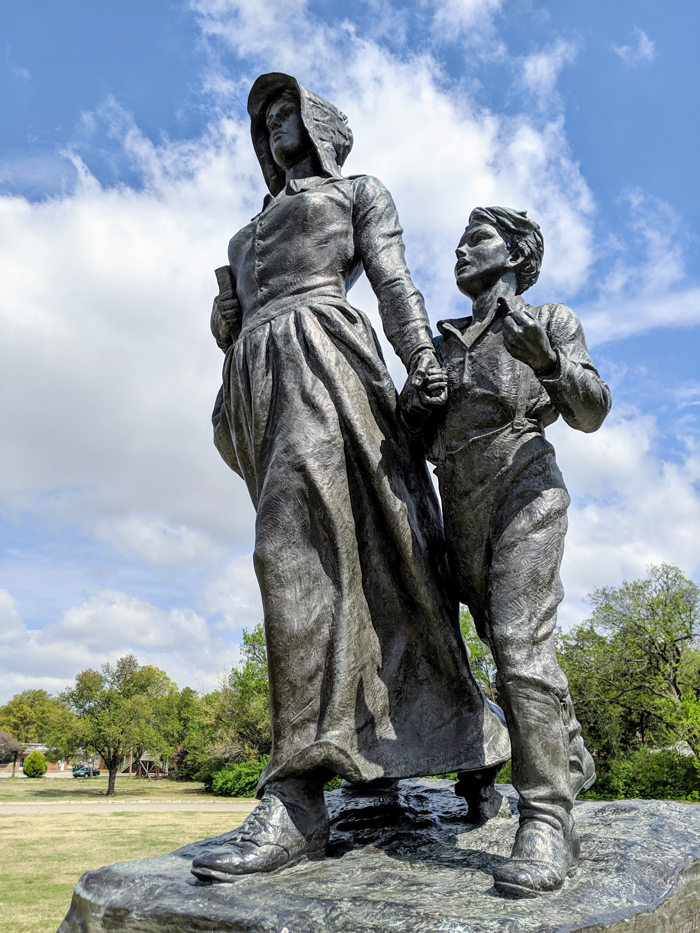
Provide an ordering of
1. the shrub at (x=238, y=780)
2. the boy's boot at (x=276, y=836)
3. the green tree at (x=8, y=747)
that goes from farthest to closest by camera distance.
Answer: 1. the green tree at (x=8, y=747)
2. the shrub at (x=238, y=780)
3. the boy's boot at (x=276, y=836)

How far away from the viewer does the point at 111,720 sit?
33719 millimetres

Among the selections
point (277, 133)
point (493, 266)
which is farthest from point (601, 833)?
point (277, 133)

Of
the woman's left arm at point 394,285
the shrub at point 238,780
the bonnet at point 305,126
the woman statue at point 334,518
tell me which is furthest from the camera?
the shrub at point 238,780

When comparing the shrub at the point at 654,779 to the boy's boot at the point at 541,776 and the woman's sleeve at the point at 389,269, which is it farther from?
the woman's sleeve at the point at 389,269

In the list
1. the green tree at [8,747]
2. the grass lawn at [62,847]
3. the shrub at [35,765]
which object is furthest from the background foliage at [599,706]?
the green tree at [8,747]

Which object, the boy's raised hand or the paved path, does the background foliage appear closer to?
the paved path

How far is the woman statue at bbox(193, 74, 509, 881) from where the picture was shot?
132 inches

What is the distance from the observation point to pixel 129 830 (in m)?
16.6

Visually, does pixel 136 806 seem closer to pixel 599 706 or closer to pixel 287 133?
pixel 599 706

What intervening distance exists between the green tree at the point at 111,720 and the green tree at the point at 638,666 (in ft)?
61.2

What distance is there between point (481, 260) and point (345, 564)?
66.7 inches

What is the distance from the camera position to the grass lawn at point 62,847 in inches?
322

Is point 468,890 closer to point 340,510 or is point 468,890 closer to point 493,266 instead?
point 340,510

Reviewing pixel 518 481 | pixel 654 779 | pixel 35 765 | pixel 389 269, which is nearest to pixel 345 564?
pixel 518 481
